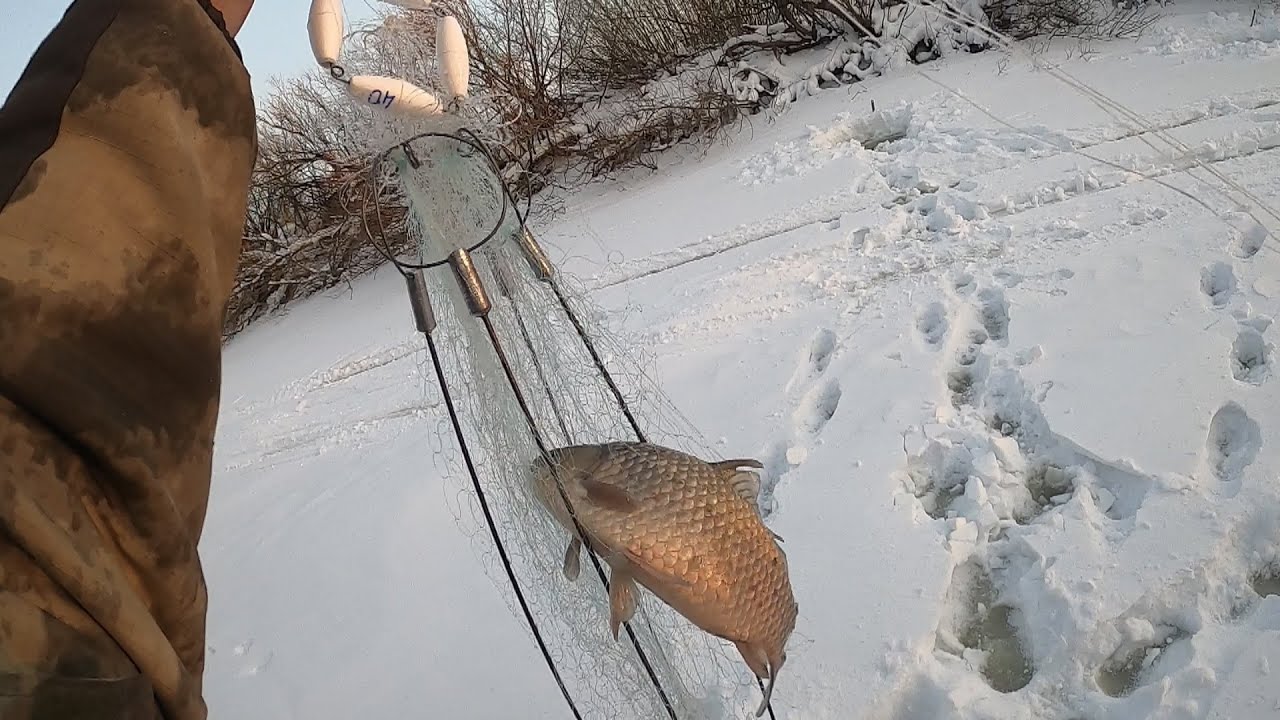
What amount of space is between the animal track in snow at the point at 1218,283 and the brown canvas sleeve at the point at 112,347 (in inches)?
125

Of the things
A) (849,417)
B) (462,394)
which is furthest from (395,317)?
(462,394)

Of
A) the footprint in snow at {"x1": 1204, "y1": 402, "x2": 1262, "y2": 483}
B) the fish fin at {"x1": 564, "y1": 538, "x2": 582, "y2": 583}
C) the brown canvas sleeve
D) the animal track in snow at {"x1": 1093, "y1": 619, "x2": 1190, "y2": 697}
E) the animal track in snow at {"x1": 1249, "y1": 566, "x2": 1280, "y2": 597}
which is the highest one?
the brown canvas sleeve

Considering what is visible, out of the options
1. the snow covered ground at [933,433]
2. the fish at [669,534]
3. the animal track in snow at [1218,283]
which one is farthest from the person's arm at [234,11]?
the animal track in snow at [1218,283]

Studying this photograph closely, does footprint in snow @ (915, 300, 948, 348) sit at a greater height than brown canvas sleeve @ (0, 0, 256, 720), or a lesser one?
lesser

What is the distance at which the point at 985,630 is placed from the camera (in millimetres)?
2008

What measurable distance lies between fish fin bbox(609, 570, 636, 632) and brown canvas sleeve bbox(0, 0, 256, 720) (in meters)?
0.58

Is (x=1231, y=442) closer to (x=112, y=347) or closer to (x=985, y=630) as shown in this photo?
(x=985, y=630)

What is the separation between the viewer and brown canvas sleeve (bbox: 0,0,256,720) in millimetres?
588

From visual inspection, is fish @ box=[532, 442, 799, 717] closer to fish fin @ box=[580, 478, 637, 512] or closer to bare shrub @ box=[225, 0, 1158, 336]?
fish fin @ box=[580, 478, 637, 512]

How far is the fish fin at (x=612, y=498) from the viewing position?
1.19 metres

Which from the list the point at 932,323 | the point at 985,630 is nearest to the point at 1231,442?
the point at 985,630

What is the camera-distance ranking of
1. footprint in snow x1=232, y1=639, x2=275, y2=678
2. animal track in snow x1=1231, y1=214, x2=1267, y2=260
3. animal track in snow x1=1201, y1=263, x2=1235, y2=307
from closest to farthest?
footprint in snow x1=232, y1=639, x2=275, y2=678, animal track in snow x1=1201, y1=263, x2=1235, y2=307, animal track in snow x1=1231, y1=214, x2=1267, y2=260

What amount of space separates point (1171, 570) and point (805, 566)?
917mm

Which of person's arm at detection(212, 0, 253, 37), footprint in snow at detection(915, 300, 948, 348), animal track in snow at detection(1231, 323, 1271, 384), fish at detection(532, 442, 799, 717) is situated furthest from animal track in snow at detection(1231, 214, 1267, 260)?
person's arm at detection(212, 0, 253, 37)
